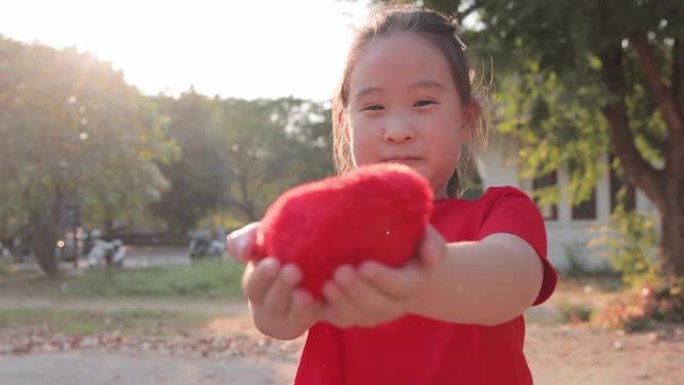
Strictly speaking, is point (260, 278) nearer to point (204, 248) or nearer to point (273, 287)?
point (273, 287)

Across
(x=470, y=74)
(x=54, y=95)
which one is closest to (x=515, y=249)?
(x=470, y=74)

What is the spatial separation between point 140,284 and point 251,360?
9.44 metres

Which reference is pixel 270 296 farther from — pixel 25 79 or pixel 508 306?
pixel 25 79

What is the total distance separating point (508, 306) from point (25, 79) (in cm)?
1592

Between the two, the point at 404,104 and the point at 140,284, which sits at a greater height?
the point at 404,104

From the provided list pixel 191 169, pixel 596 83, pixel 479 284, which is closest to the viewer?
pixel 479 284

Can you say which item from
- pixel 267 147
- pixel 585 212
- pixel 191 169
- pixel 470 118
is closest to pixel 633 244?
pixel 585 212

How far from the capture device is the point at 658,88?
868 centimetres

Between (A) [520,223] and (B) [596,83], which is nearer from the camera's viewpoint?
(A) [520,223]

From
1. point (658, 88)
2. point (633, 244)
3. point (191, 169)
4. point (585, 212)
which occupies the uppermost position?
point (191, 169)

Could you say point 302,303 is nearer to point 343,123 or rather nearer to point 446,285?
point 446,285

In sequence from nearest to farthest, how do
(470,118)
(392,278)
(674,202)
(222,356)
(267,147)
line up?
(392,278) → (470,118) → (222,356) → (674,202) → (267,147)

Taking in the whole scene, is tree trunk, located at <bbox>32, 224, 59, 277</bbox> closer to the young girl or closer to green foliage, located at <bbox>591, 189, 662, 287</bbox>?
green foliage, located at <bbox>591, 189, 662, 287</bbox>

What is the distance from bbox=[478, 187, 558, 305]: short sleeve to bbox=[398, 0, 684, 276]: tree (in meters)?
4.56
